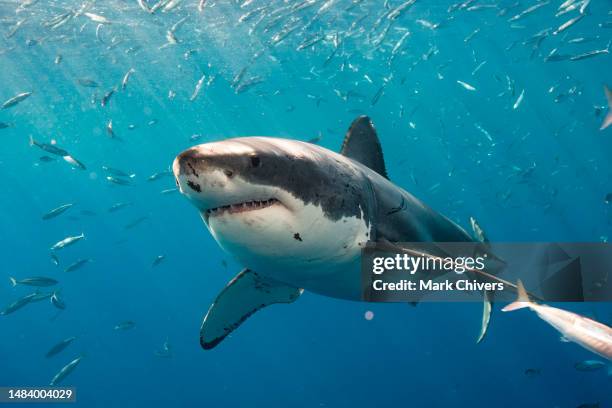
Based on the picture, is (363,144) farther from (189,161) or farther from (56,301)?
(56,301)

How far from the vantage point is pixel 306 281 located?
11.2 feet

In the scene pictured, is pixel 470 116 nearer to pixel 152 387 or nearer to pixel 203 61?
pixel 203 61

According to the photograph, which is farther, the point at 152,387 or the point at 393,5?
the point at 152,387

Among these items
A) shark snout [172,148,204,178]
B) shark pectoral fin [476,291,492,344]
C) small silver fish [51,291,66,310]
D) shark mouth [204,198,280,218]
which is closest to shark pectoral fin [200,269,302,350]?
shark pectoral fin [476,291,492,344]

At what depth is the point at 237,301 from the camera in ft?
14.7

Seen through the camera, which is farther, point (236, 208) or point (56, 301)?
point (56, 301)

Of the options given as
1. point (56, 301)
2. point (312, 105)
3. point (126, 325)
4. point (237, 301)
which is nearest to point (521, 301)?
point (237, 301)

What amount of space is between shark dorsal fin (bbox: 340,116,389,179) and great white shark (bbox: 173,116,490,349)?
0.77 m

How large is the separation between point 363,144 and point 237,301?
6.80 ft

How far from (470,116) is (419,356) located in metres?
50.4

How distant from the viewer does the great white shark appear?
2.08m

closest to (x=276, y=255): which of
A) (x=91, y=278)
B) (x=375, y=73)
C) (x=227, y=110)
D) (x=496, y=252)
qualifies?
(x=496, y=252)

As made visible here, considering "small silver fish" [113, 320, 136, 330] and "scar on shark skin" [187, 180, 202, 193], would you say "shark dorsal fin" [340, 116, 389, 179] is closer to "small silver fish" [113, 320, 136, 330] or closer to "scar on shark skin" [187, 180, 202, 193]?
"scar on shark skin" [187, 180, 202, 193]

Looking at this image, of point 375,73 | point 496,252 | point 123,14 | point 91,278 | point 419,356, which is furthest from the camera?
point 91,278
